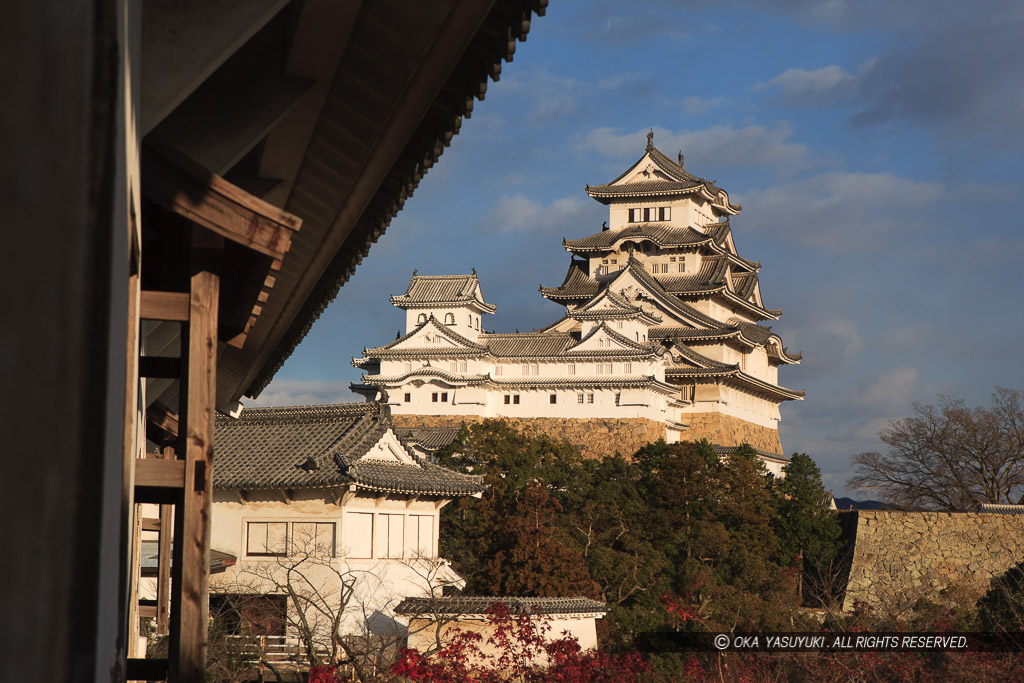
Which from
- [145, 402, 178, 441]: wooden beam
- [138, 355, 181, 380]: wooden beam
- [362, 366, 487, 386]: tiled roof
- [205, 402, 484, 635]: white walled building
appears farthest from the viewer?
[362, 366, 487, 386]: tiled roof

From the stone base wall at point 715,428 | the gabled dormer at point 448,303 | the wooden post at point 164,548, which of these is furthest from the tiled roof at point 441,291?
the wooden post at point 164,548

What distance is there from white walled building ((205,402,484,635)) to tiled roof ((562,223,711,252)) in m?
23.8

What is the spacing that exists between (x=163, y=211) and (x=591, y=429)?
3250 cm

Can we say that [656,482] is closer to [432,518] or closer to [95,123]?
[432,518]

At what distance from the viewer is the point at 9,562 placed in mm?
679

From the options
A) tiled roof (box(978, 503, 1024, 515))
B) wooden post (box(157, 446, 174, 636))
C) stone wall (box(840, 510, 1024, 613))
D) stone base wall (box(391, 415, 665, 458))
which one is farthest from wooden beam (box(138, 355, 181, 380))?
stone base wall (box(391, 415, 665, 458))

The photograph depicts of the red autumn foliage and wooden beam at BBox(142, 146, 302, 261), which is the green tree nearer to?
the red autumn foliage

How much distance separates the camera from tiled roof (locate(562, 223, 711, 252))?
41.1 metres

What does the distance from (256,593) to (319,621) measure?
1.49m

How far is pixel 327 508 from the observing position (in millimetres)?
17891

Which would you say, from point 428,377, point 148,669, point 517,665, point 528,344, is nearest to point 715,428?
point 528,344

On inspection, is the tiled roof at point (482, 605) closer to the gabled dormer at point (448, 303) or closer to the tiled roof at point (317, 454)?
the tiled roof at point (317, 454)

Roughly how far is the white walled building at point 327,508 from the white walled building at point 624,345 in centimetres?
1707

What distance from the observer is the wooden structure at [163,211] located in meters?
0.74
